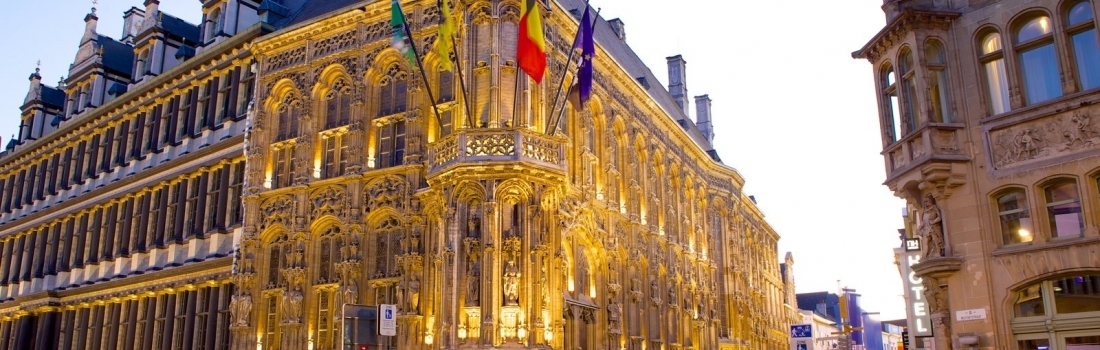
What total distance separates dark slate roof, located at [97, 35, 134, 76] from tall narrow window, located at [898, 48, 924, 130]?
35.8 m

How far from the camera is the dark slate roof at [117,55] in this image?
43.4 meters

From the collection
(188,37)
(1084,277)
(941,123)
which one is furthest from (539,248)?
(188,37)

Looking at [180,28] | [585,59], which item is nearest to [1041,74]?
[585,59]

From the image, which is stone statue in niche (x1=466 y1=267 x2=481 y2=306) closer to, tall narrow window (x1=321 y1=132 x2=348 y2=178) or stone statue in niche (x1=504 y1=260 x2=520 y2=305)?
stone statue in niche (x1=504 y1=260 x2=520 y2=305)

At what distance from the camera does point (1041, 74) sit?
727 inches

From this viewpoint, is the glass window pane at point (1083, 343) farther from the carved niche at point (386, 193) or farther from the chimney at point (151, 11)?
the chimney at point (151, 11)

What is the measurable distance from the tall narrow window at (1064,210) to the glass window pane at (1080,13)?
3.18 m

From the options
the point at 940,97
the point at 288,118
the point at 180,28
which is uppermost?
the point at 180,28

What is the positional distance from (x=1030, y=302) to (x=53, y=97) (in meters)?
47.1

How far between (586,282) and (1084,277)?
1597 cm

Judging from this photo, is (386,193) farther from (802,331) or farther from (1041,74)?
(1041,74)

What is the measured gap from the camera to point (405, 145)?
Answer: 27672mm

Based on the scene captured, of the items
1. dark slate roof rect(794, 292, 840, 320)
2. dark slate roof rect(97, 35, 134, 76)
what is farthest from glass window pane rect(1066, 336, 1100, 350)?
dark slate roof rect(794, 292, 840, 320)

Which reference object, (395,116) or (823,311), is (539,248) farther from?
(823,311)
